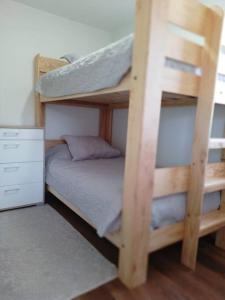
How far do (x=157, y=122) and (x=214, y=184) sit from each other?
0.65 meters

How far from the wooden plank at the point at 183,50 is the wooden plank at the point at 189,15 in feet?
0.25

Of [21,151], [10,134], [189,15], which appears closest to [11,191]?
[21,151]

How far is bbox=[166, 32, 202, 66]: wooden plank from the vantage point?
1.19 metres

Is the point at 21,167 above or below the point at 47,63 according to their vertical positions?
below

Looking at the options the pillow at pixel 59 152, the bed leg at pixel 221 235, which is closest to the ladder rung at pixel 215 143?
→ the bed leg at pixel 221 235

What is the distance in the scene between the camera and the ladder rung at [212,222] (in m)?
1.50

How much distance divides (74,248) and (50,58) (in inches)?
82.8

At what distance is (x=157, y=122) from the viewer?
1213 mm

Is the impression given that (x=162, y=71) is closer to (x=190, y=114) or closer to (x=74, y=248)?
(x=190, y=114)

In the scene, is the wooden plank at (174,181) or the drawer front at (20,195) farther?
the drawer front at (20,195)

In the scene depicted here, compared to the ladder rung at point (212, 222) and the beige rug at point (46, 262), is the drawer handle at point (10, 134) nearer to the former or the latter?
the beige rug at point (46, 262)

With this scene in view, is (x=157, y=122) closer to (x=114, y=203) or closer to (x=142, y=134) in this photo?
(x=142, y=134)

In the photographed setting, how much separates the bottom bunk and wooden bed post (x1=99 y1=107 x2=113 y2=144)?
3.57 ft

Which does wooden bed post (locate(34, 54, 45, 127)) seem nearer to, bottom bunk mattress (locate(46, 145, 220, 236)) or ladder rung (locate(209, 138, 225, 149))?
bottom bunk mattress (locate(46, 145, 220, 236))
